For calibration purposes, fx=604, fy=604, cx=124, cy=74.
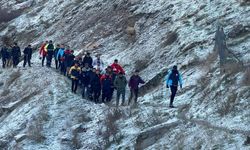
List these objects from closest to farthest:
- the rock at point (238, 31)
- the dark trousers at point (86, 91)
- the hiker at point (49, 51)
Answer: the dark trousers at point (86, 91) → the rock at point (238, 31) → the hiker at point (49, 51)

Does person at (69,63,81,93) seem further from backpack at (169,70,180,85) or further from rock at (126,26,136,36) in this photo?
rock at (126,26,136,36)

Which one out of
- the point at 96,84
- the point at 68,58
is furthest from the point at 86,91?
the point at 68,58

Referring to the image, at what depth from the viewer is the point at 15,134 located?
2439 centimetres

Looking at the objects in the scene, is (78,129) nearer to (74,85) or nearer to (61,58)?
(74,85)

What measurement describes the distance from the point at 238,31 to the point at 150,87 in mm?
4899

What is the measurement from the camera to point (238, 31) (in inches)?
1105

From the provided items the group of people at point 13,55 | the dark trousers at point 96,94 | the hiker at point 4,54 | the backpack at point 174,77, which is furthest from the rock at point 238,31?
the hiker at point 4,54

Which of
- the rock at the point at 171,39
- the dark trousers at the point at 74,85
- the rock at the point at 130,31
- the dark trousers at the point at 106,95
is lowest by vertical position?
the dark trousers at the point at 106,95

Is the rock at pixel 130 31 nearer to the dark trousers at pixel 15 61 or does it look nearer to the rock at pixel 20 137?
the dark trousers at pixel 15 61

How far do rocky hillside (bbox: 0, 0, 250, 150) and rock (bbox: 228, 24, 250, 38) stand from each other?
0.15ft

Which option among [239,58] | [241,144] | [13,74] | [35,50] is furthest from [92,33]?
[241,144]

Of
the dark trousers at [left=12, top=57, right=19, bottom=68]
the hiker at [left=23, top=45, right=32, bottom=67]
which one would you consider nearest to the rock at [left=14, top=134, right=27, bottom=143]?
the hiker at [left=23, top=45, right=32, bottom=67]

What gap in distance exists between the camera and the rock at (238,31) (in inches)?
1096

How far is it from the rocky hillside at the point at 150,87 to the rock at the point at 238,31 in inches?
1.8
